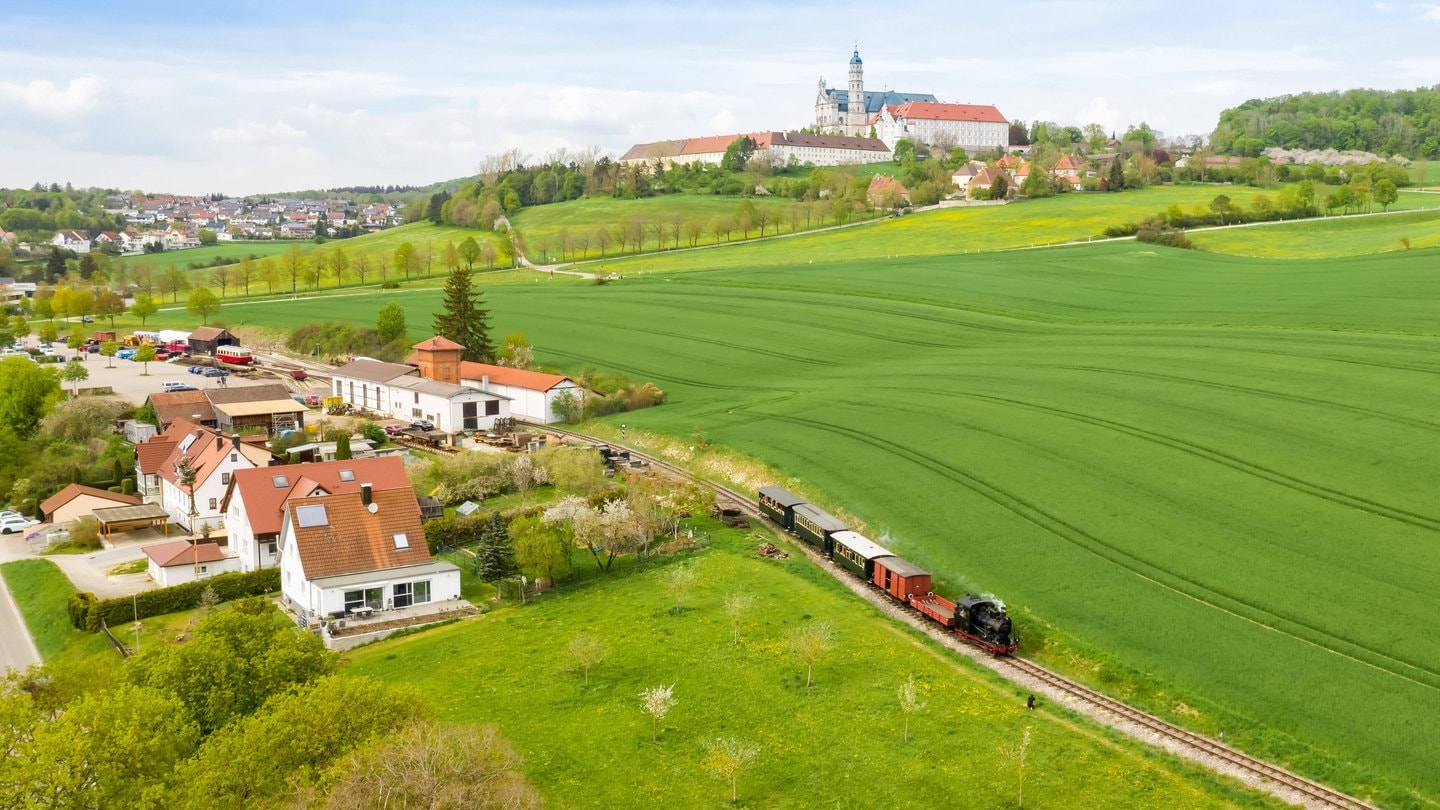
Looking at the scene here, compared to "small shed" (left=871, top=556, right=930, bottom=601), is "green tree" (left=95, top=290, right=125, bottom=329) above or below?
above

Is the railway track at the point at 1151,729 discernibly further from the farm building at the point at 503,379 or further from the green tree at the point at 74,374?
the green tree at the point at 74,374

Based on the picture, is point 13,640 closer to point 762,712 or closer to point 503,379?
point 762,712

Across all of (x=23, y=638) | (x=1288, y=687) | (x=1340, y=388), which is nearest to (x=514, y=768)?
(x=1288, y=687)

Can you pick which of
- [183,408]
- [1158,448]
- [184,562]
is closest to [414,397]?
[183,408]

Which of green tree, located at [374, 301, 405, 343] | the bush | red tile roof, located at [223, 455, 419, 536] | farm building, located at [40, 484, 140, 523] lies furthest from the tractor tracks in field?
green tree, located at [374, 301, 405, 343]

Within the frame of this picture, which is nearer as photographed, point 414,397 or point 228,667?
point 228,667

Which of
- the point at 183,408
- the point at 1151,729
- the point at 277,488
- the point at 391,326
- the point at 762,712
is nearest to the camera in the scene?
the point at 1151,729

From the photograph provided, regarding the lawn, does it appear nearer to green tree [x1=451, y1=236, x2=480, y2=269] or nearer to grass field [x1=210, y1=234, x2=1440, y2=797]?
grass field [x1=210, y1=234, x2=1440, y2=797]
